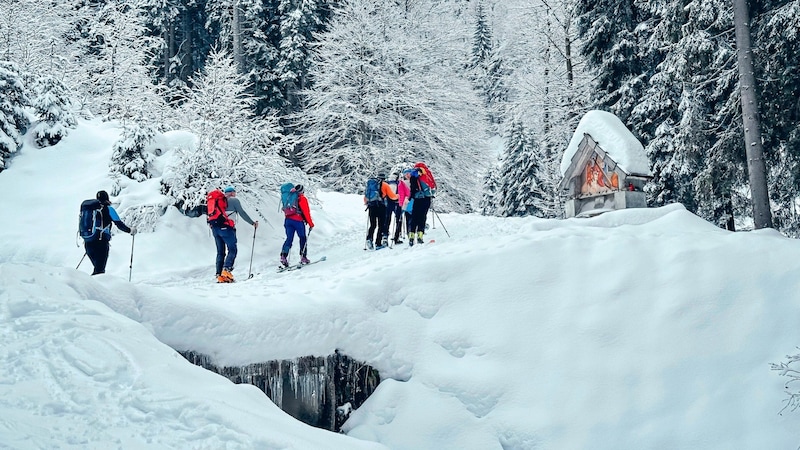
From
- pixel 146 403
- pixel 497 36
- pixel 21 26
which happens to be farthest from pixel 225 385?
pixel 497 36

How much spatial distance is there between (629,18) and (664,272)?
39.5ft

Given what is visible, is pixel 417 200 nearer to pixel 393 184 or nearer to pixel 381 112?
pixel 393 184

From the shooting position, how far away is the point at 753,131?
11328mm

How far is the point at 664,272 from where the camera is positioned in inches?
312

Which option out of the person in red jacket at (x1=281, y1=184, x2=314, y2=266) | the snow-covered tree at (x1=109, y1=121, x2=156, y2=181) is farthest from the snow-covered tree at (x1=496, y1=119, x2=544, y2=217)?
the snow-covered tree at (x1=109, y1=121, x2=156, y2=181)

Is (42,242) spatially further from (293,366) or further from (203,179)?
(293,366)

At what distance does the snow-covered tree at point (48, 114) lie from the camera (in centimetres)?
1576

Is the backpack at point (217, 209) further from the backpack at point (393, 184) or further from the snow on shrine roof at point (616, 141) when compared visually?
the snow on shrine roof at point (616, 141)

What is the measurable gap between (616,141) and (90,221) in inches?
375

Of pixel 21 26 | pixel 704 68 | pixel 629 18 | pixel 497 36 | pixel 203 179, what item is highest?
pixel 497 36

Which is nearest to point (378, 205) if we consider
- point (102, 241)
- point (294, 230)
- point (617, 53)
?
point (294, 230)

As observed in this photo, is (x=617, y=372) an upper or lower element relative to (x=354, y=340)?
lower

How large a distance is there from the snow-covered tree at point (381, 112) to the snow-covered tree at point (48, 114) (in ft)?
29.7

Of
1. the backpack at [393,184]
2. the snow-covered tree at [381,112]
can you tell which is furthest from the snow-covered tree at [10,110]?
the snow-covered tree at [381,112]
